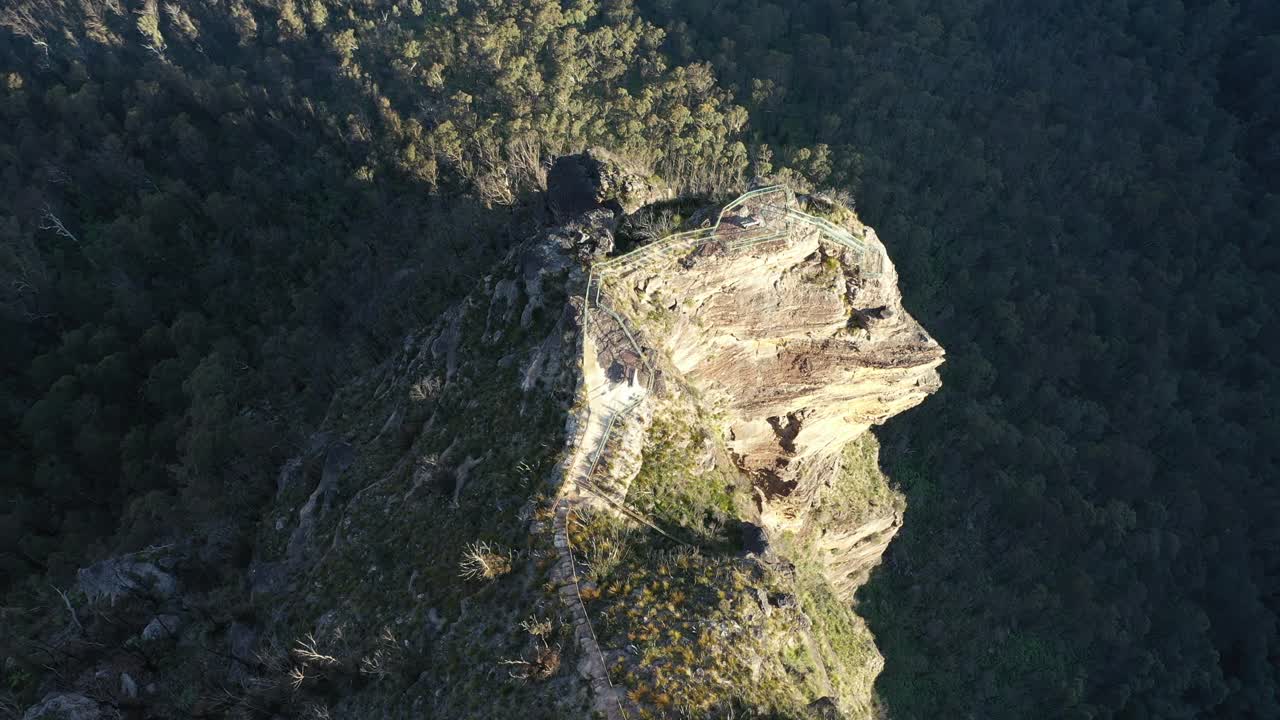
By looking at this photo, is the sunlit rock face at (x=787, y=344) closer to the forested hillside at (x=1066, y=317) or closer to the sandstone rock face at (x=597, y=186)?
the sandstone rock face at (x=597, y=186)

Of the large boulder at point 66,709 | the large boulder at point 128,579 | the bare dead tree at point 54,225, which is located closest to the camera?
the large boulder at point 66,709

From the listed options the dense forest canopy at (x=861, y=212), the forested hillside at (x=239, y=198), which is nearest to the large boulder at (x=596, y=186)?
the forested hillside at (x=239, y=198)

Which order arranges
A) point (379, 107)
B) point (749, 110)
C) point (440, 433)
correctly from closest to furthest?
point (440, 433), point (379, 107), point (749, 110)

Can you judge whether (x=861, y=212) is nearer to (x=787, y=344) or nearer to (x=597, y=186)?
(x=787, y=344)

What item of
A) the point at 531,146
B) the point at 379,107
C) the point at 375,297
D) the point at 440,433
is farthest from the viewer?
the point at 379,107

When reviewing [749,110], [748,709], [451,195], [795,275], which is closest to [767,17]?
[749,110]

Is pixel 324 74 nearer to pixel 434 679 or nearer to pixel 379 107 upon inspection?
pixel 379 107
